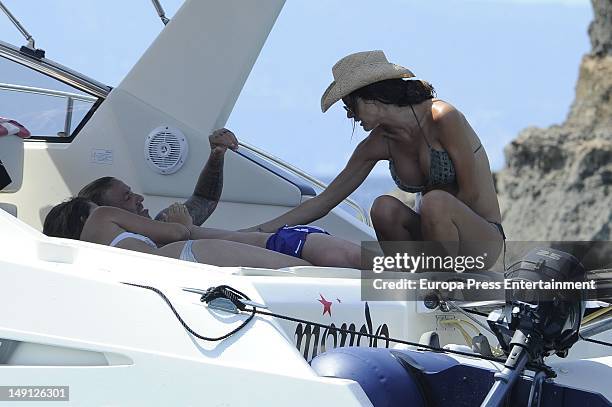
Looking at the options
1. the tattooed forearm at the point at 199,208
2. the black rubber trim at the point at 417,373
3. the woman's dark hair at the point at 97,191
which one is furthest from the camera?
the tattooed forearm at the point at 199,208

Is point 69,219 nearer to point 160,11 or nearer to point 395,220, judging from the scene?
point 395,220

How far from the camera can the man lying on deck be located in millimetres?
4445

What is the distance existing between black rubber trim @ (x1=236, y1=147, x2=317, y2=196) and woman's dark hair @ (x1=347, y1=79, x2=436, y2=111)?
5.45 feet

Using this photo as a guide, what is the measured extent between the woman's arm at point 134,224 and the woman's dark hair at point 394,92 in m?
0.82

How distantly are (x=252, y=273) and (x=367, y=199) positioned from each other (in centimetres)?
261

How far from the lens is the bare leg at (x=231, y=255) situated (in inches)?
169

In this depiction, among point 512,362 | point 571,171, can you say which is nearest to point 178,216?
point 512,362

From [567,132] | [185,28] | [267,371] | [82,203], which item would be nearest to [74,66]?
[185,28]

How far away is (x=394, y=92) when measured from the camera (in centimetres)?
459

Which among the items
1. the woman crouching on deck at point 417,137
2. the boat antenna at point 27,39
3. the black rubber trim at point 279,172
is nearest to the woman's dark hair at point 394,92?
the woman crouching on deck at point 417,137

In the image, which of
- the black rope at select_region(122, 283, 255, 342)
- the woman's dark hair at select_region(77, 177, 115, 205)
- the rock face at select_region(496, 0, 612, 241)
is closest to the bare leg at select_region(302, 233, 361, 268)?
the black rope at select_region(122, 283, 255, 342)

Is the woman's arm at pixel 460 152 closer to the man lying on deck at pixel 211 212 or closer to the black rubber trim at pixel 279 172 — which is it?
the man lying on deck at pixel 211 212

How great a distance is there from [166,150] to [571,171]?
34.5ft

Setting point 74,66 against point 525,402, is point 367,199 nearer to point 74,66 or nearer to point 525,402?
point 74,66
